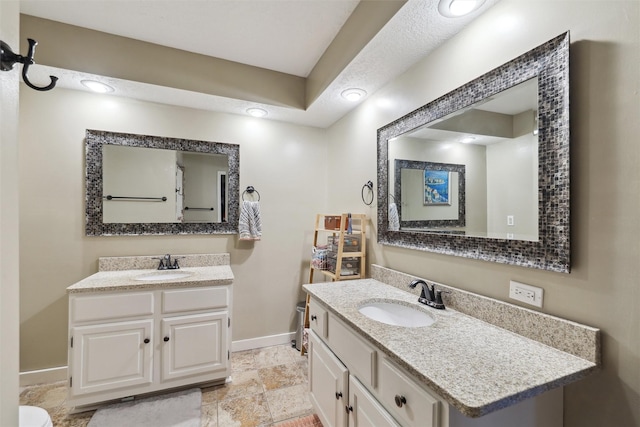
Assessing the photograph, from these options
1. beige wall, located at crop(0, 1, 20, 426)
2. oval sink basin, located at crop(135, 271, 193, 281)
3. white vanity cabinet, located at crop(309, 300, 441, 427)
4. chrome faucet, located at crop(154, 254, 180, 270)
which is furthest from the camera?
chrome faucet, located at crop(154, 254, 180, 270)

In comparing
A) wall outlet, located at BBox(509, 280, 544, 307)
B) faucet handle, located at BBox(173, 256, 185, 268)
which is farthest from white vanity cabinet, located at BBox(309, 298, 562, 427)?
faucet handle, located at BBox(173, 256, 185, 268)

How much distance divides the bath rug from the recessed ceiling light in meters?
2.31

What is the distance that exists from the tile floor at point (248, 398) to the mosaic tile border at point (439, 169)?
1487 millimetres

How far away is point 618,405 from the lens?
34.9 inches

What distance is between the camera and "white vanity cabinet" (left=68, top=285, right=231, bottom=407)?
177 centimetres

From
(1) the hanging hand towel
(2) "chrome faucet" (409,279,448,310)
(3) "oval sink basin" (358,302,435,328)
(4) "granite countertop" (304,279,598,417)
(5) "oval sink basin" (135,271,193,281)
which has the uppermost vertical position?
(1) the hanging hand towel

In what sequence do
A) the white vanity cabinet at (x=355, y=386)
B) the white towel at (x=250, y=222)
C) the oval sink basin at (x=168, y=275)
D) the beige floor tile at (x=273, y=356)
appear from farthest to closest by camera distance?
the white towel at (x=250, y=222) → the beige floor tile at (x=273, y=356) → the oval sink basin at (x=168, y=275) → the white vanity cabinet at (x=355, y=386)

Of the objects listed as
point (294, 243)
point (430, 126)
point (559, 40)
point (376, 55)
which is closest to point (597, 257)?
point (559, 40)

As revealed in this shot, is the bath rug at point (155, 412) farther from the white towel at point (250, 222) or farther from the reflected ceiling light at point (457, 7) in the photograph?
the reflected ceiling light at point (457, 7)

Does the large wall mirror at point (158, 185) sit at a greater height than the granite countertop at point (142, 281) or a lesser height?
greater

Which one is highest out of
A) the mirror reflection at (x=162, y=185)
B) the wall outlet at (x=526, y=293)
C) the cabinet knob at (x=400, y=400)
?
the mirror reflection at (x=162, y=185)

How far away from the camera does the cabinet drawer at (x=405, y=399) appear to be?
0.84 meters

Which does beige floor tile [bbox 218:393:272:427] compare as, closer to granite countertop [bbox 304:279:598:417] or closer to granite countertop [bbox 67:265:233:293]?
granite countertop [bbox 67:265:233:293]

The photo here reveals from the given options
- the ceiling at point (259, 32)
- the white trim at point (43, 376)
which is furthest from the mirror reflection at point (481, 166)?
the white trim at point (43, 376)
